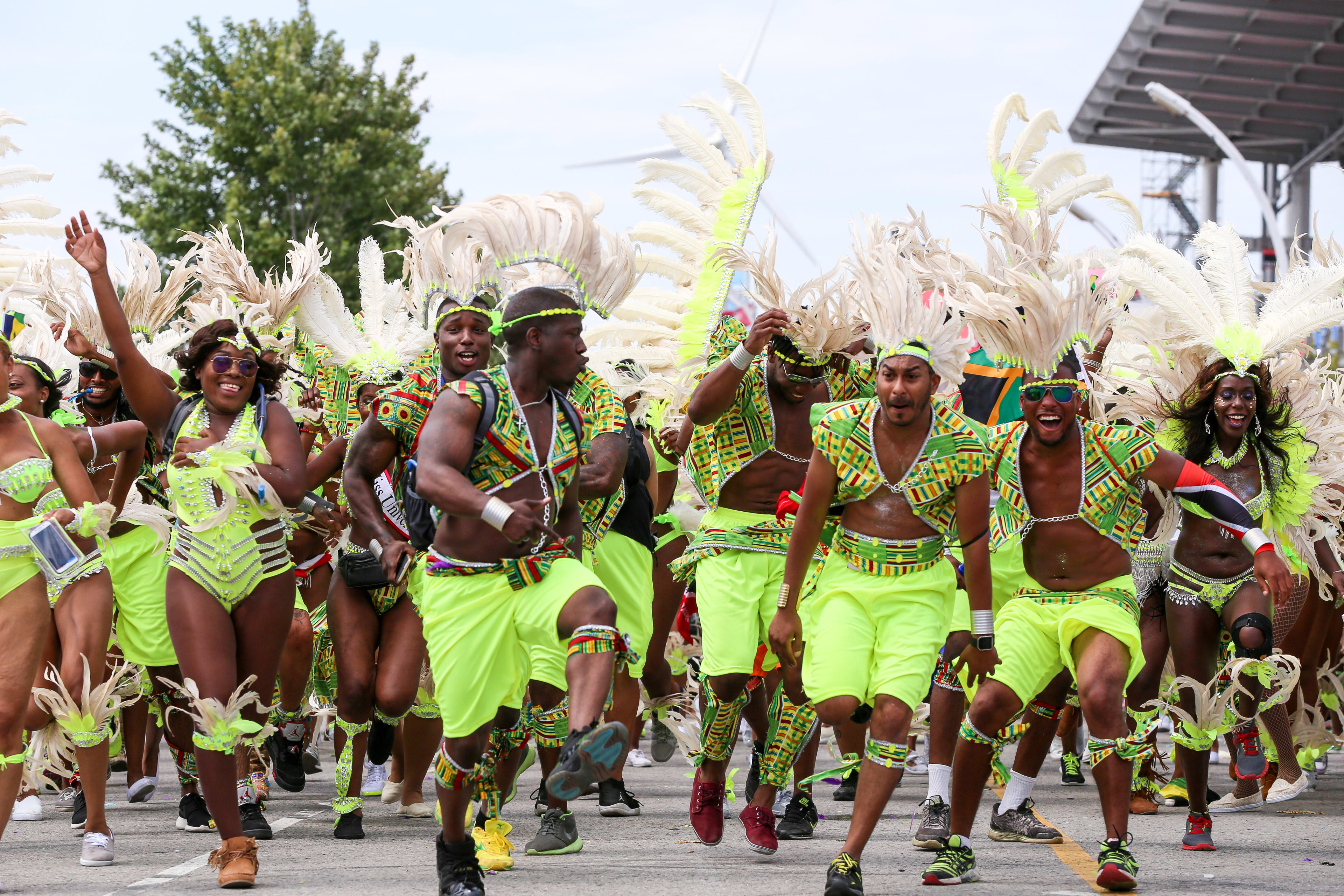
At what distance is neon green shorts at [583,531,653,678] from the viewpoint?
8586 millimetres

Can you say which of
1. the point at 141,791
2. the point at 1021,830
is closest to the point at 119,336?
the point at 141,791

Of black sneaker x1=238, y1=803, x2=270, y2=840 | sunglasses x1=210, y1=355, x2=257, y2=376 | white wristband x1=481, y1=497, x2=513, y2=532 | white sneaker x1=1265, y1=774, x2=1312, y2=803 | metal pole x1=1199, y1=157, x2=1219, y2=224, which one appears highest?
metal pole x1=1199, y1=157, x2=1219, y2=224

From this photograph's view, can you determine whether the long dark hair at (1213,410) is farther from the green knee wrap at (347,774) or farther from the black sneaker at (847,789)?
the green knee wrap at (347,774)

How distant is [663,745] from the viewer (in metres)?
11.9

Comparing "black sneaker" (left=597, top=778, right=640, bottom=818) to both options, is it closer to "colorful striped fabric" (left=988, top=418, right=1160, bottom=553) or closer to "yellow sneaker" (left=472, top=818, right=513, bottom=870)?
"yellow sneaker" (left=472, top=818, right=513, bottom=870)

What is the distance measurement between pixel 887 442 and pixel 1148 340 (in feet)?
8.69

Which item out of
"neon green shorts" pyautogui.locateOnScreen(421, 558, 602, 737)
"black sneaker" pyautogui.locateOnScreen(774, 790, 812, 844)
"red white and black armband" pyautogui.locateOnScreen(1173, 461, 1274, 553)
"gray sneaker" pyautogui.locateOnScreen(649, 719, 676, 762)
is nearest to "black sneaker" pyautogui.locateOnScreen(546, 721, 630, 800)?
"neon green shorts" pyautogui.locateOnScreen(421, 558, 602, 737)

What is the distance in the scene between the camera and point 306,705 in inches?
384

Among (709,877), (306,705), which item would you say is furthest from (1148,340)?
Answer: (306,705)

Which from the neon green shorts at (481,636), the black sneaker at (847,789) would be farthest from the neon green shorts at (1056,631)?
the black sneaker at (847,789)

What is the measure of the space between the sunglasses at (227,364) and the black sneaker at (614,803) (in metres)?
2.85

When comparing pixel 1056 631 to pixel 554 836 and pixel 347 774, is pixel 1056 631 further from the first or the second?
pixel 347 774

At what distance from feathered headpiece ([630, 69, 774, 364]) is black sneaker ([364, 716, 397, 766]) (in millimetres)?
2364

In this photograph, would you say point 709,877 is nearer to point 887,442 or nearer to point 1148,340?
point 887,442
